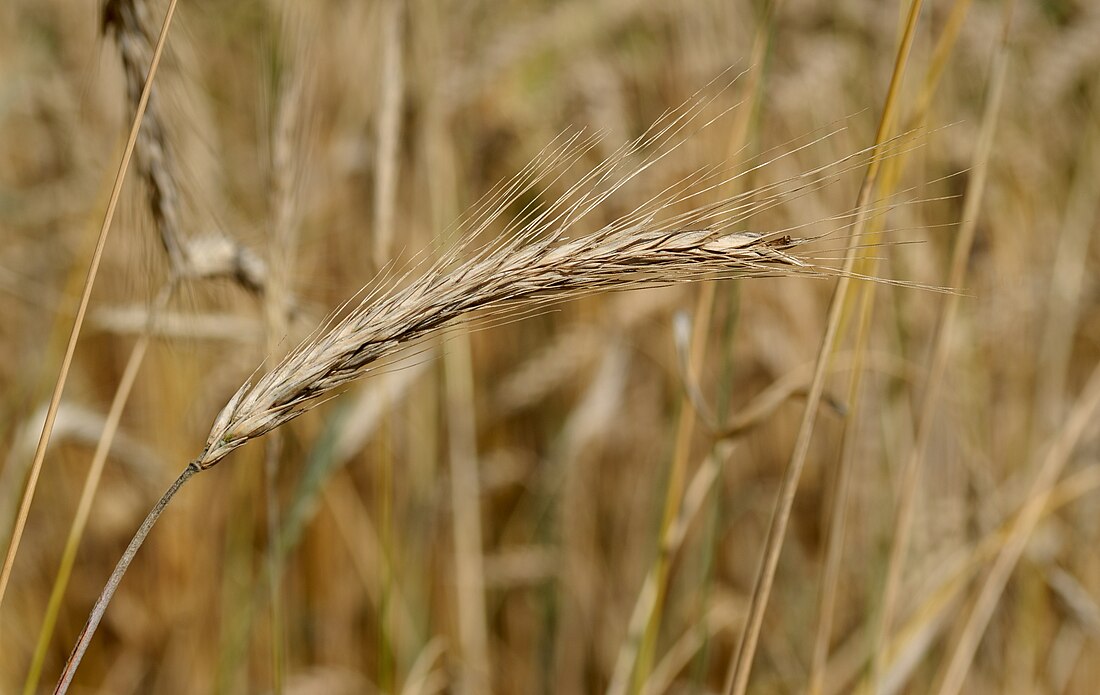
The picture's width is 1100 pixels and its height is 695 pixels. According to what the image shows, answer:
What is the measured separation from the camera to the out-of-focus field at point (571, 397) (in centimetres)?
124

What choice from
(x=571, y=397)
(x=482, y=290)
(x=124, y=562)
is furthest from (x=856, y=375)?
(x=571, y=397)

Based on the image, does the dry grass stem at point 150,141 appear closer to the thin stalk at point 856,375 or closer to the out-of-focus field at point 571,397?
the out-of-focus field at point 571,397

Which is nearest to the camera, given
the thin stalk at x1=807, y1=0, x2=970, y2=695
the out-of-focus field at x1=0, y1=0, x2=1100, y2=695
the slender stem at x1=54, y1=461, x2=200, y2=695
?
the slender stem at x1=54, y1=461, x2=200, y2=695

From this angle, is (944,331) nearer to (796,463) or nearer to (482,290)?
(796,463)

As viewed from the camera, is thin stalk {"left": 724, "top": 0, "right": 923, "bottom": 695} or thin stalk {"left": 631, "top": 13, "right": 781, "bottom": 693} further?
thin stalk {"left": 631, "top": 13, "right": 781, "bottom": 693}

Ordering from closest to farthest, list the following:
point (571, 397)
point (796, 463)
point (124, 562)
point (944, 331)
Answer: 1. point (124, 562)
2. point (796, 463)
3. point (944, 331)
4. point (571, 397)

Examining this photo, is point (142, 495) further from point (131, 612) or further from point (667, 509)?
point (667, 509)

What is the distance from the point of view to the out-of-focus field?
124 cm

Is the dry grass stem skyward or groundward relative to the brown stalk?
skyward

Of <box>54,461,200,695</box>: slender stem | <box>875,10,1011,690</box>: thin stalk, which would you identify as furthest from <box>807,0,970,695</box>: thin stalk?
<box>54,461,200,695</box>: slender stem

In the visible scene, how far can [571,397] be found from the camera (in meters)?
1.78

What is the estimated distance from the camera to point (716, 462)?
870 millimetres

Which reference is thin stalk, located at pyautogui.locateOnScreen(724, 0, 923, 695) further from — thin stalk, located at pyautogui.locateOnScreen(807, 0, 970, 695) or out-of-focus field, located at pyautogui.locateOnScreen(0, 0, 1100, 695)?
out-of-focus field, located at pyautogui.locateOnScreen(0, 0, 1100, 695)

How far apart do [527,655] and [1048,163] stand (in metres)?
1.42
